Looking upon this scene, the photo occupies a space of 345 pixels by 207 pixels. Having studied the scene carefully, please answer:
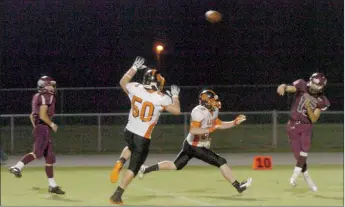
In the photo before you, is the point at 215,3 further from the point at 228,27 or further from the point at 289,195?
the point at 289,195

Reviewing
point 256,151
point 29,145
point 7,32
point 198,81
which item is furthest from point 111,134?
point 7,32

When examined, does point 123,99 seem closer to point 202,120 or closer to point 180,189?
point 180,189

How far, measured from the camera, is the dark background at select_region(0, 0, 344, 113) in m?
39.2

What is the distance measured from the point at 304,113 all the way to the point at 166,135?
47.6 feet

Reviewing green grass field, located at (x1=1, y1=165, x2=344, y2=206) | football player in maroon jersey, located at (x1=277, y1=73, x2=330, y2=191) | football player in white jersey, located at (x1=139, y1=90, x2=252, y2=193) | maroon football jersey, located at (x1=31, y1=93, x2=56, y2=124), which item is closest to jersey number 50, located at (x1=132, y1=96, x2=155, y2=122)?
football player in white jersey, located at (x1=139, y1=90, x2=252, y2=193)

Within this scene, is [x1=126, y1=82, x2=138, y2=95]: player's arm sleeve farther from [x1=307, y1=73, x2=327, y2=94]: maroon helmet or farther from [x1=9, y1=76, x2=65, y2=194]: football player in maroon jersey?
[x1=307, y1=73, x2=327, y2=94]: maroon helmet

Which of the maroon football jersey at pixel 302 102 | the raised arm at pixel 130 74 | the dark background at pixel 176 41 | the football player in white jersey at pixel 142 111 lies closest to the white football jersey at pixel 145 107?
the football player in white jersey at pixel 142 111

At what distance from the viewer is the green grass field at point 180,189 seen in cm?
1070

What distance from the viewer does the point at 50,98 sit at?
11.3 m

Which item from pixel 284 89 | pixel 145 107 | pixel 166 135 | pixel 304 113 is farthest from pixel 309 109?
pixel 166 135

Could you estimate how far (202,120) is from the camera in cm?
1120

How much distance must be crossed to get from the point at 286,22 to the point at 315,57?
345 centimetres

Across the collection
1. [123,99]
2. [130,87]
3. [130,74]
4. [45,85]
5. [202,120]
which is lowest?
[123,99]

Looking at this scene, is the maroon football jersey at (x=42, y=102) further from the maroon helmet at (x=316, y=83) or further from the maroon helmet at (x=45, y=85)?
the maroon helmet at (x=316, y=83)
